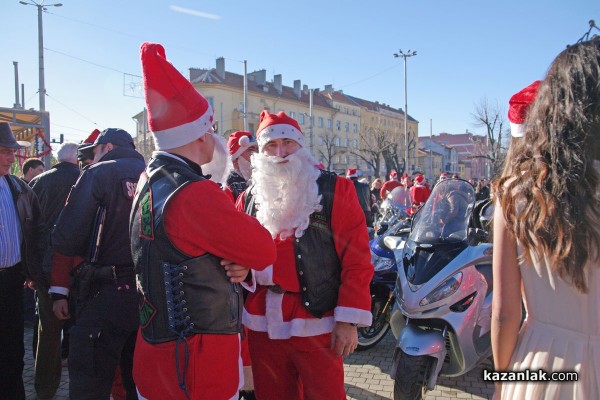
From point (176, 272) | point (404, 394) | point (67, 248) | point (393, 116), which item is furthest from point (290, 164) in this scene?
point (393, 116)

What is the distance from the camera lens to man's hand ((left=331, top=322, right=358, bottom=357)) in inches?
89.7

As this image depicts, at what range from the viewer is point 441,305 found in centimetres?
309

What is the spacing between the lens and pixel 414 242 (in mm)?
3523

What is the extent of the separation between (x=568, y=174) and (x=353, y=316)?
4.19 ft

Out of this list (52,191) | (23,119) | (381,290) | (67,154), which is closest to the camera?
(381,290)

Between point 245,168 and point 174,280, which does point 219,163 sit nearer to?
point 174,280

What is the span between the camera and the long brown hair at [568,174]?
1.32 m

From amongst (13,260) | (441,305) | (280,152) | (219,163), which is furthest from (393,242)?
(13,260)

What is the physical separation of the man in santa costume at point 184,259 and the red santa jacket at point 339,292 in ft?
1.80

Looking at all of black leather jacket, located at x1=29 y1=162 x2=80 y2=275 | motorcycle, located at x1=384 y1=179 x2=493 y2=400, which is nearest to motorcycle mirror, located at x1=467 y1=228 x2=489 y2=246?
motorcycle, located at x1=384 y1=179 x2=493 y2=400

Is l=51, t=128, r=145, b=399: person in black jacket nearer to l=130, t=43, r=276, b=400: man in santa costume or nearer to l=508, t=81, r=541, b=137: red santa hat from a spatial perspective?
l=130, t=43, r=276, b=400: man in santa costume

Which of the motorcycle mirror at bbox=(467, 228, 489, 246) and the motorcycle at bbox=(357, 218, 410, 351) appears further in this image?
the motorcycle at bbox=(357, 218, 410, 351)

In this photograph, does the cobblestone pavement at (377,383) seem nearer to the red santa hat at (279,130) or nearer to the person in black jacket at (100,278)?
the person in black jacket at (100,278)

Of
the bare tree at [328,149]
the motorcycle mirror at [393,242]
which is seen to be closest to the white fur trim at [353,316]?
the motorcycle mirror at [393,242]
